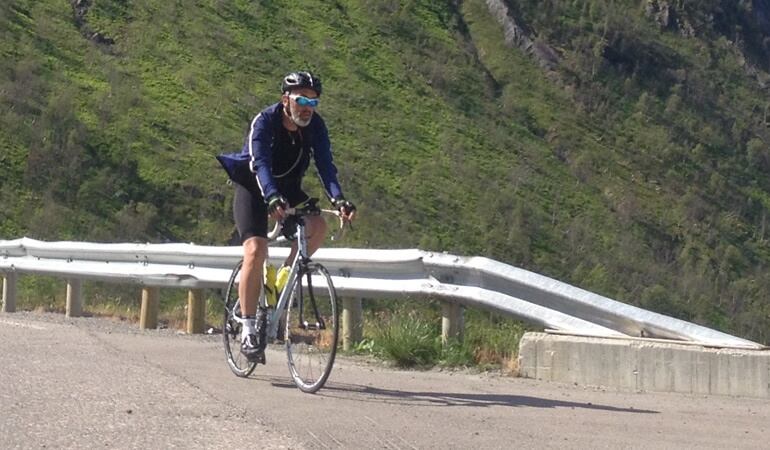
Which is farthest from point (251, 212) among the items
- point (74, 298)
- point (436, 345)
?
point (74, 298)

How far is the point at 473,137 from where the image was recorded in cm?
4841

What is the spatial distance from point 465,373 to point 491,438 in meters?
2.66

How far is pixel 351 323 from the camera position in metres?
9.97

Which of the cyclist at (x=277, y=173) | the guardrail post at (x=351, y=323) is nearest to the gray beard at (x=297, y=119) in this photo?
the cyclist at (x=277, y=173)

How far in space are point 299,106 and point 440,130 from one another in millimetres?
39930

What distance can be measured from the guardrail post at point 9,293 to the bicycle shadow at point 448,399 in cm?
669

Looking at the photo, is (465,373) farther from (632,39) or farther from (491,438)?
(632,39)

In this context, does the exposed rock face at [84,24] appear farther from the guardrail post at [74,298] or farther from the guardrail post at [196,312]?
the guardrail post at [196,312]

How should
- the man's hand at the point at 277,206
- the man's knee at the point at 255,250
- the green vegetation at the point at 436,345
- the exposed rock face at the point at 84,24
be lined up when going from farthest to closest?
the exposed rock face at the point at 84,24, the green vegetation at the point at 436,345, the man's knee at the point at 255,250, the man's hand at the point at 277,206

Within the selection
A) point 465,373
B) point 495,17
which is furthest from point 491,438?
point 495,17

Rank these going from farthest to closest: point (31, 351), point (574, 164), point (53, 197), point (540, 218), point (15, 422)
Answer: point (574, 164), point (540, 218), point (53, 197), point (31, 351), point (15, 422)

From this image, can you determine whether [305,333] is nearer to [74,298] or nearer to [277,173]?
[277,173]

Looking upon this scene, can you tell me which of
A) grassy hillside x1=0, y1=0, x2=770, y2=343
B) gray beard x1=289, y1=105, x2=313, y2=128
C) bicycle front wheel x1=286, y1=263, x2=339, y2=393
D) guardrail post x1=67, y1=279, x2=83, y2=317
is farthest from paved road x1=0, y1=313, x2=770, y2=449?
grassy hillside x1=0, y1=0, x2=770, y2=343

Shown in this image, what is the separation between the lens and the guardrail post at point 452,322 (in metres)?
9.32
